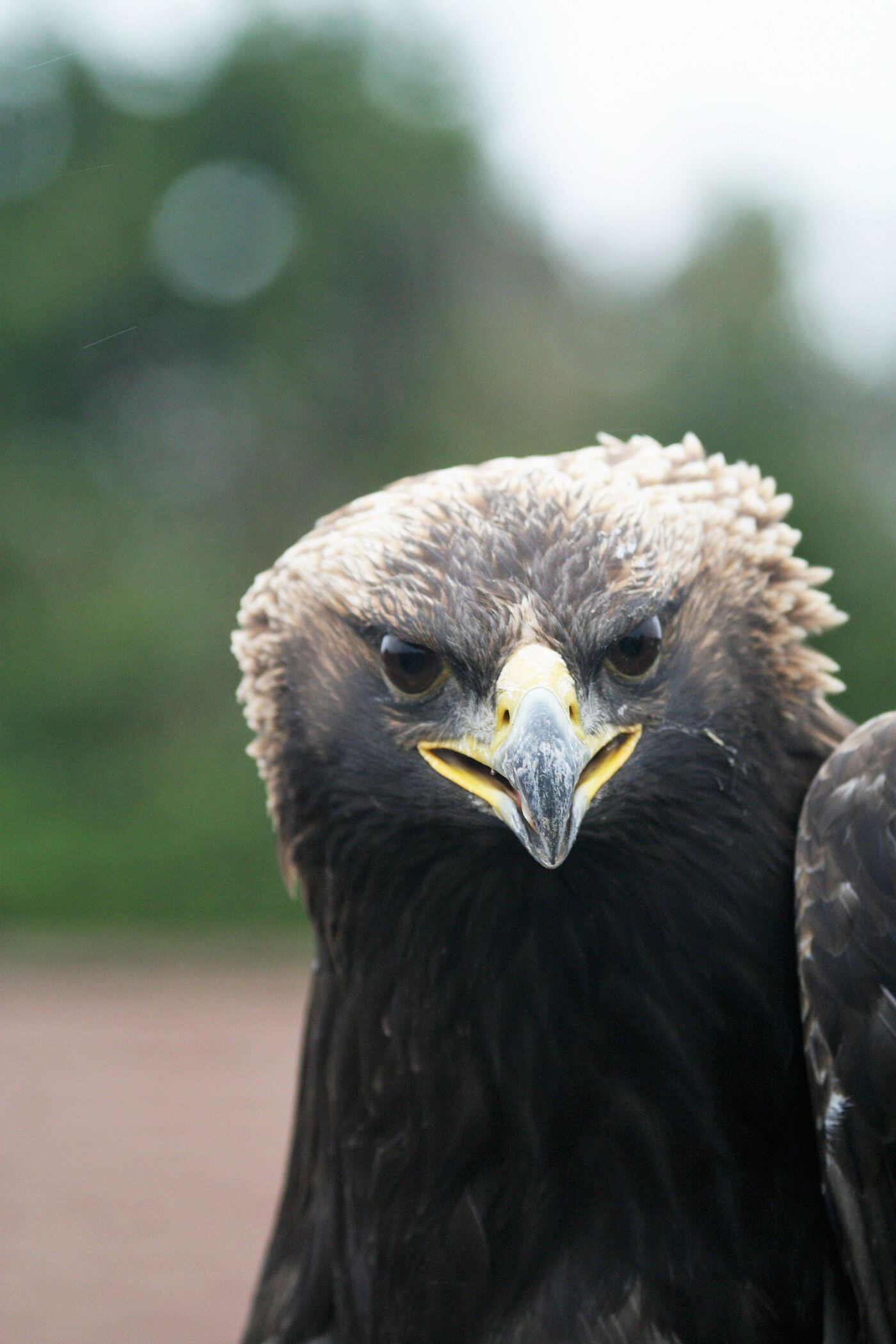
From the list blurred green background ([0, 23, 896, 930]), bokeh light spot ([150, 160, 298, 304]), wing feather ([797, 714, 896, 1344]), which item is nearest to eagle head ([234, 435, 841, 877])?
wing feather ([797, 714, 896, 1344])

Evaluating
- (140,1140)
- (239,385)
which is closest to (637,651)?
(140,1140)

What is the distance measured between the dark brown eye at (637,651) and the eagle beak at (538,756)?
0.31ft

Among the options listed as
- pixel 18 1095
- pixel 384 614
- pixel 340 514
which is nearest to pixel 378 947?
pixel 384 614

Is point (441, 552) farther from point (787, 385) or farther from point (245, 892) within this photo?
point (245, 892)

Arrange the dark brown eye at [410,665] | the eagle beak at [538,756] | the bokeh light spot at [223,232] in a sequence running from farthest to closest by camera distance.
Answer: the bokeh light spot at [223,232], the dark brown eye at [410,665], the eagle beak at [538,756]

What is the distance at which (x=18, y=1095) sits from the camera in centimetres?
1013

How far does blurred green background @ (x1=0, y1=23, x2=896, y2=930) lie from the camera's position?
14.0 metres

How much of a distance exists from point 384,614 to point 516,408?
483 inches

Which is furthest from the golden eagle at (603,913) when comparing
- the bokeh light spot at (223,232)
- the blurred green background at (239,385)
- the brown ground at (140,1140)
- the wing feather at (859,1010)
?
the bokeh light spot at (223,232)

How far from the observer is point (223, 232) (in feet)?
57.4

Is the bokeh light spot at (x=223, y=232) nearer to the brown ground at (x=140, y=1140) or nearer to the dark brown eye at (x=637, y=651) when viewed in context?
the brown ground at (x=140, y=1140)

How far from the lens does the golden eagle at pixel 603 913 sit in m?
2.47

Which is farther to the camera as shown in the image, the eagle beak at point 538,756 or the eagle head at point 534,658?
the eagle head at point 534,658

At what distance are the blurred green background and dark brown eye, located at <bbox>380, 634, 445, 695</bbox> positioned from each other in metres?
9.39
